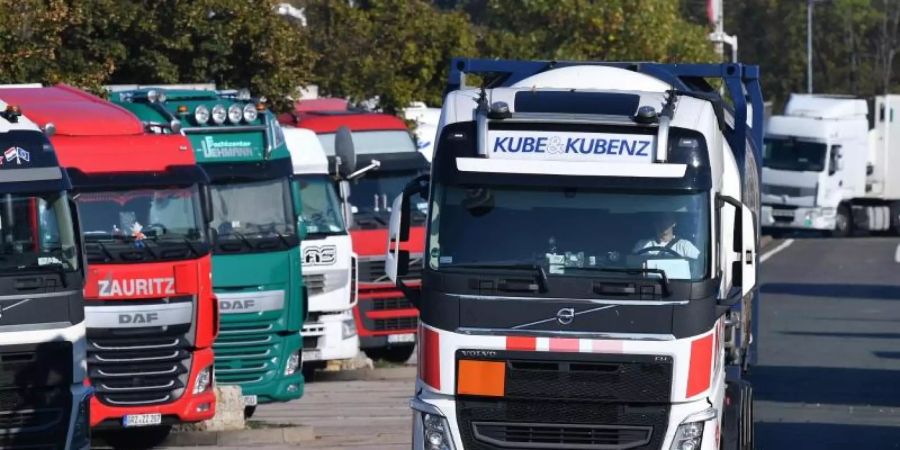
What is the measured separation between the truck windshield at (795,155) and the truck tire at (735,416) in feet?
124

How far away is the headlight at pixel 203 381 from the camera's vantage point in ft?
49.9

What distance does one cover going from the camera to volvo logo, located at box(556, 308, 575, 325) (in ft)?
35.0

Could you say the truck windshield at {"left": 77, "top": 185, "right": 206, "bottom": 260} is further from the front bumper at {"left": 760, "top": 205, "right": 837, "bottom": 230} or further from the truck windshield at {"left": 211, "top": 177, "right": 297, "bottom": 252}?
the front bumper at {"left": 760, "top": 205, "right": 837, "bottom": 230}

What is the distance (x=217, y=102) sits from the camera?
693 inches

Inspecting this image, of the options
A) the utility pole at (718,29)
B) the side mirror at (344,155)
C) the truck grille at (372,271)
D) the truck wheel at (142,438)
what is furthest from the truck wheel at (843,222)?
the truck wheel at (142,438)

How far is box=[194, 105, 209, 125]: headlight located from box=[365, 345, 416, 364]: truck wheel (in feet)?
25.8

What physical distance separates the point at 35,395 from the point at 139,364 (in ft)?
8.98

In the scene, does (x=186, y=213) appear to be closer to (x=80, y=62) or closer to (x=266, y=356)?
(x=266, y=356)

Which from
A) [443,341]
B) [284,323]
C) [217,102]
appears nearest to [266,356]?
[284,323]

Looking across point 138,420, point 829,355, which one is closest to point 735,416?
point 138,420

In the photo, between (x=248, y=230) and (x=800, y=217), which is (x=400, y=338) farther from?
(x=800, y=217)

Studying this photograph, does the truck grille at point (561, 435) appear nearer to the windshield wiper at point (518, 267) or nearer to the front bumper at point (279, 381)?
the windshield wiper at point (518, 267)

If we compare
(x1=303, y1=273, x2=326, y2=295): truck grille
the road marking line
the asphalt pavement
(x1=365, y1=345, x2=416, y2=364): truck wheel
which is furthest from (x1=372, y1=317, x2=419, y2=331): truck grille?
the road marking line

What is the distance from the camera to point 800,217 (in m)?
50.5
